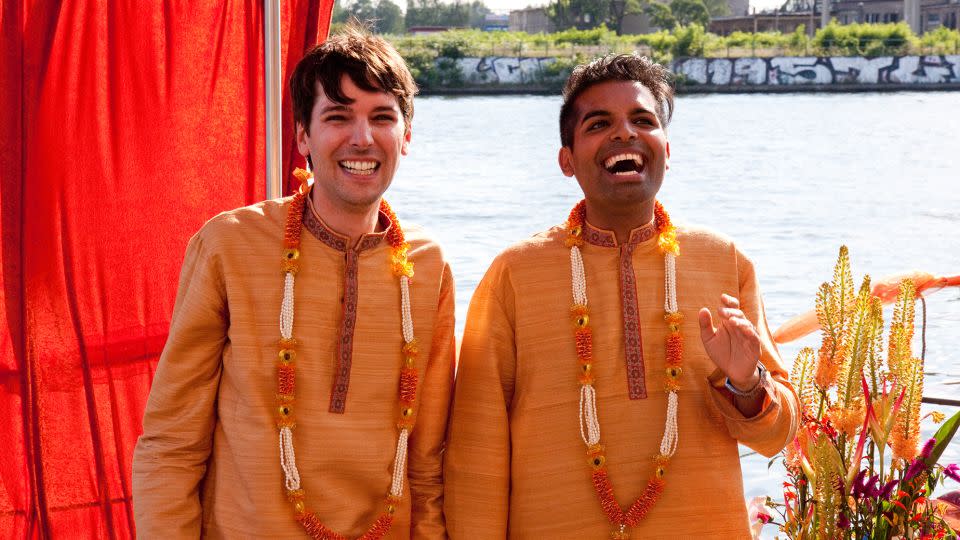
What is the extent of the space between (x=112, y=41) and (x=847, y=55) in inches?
1765

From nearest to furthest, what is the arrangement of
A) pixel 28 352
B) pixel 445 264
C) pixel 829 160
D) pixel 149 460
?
pixel 149 460, pixel 445 264, pixel 28 352, pixel 829 160

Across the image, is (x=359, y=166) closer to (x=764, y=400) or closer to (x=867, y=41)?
(x=764, y=400)

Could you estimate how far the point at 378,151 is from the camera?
Result: 1.85 meters

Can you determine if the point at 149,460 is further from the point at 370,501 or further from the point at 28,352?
the point at 28,352

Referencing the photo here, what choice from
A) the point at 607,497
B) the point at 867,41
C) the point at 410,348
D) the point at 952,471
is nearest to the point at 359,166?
the point at 410,348

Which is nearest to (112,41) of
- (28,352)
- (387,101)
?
(28,352)

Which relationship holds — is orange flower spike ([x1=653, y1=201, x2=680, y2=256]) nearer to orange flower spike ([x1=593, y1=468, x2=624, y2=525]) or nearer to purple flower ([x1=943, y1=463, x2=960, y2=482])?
orange flower spike ([x1=593, y1=468, x2=624, y2=525])

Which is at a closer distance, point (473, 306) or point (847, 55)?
point (473, 306)

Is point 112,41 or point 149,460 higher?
point 112,41

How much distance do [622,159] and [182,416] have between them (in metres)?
0.76

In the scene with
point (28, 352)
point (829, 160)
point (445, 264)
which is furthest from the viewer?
point (829, 160)

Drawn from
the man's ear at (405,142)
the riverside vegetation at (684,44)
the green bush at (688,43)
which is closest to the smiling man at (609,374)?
the man's ear at (405,142)

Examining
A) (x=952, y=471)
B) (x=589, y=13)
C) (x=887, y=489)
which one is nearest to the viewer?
(x=887, y=489)

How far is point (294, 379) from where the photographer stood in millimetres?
1836
